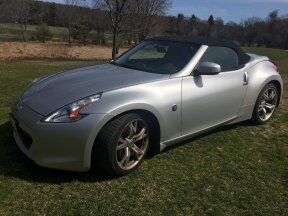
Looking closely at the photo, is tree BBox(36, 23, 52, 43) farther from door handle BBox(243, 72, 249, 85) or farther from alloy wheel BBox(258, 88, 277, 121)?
door handle BBox(243, 72, 249, 85)

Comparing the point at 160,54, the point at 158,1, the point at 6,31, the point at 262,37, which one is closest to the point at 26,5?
the point at 6,31

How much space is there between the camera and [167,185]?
12.2ft

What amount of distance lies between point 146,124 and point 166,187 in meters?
0.71

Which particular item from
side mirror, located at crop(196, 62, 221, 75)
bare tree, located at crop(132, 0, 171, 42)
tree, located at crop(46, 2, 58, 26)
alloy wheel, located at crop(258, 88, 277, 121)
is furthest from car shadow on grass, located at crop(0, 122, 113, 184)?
tree, located at crop(46, 2, 58, 26)

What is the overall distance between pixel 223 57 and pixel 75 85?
219 cm

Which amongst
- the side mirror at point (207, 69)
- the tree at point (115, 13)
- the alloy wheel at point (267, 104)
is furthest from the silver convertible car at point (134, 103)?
the tree at point (115, 13)

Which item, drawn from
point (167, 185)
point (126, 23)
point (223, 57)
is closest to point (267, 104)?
point (223, 57)

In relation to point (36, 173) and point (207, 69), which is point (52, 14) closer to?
point (207, 69)

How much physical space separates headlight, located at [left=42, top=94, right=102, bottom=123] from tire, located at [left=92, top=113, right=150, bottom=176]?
0.95 feet

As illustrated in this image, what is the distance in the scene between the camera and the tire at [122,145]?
Answer: 11.7 ft

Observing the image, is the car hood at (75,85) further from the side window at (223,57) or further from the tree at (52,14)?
the tree at (52,14)

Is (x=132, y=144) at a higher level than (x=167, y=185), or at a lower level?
higher

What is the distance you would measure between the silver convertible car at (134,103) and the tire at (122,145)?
1 cm

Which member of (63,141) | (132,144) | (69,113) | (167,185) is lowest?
(167,185)
